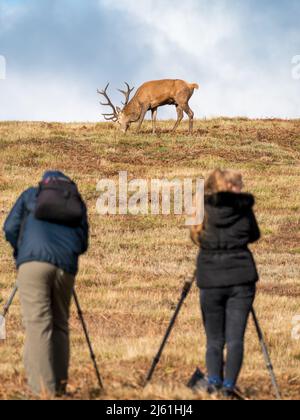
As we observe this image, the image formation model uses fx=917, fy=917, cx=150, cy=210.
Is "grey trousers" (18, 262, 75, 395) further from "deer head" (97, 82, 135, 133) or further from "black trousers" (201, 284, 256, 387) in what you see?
"deer head" (97, 82, 135, 133)

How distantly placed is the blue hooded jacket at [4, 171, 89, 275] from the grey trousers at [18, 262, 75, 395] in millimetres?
75

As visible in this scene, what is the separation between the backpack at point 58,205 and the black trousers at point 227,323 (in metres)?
1.27

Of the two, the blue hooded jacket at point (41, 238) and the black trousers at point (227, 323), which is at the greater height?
the blue hooded jacket at point (41, 238)

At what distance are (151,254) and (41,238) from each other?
13.2 metres

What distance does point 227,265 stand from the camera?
25.3 feet

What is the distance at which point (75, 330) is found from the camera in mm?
12531

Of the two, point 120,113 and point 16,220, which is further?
point 120,113

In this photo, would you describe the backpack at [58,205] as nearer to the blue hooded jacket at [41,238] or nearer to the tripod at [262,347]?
the blue hooded jacket at [41,238]

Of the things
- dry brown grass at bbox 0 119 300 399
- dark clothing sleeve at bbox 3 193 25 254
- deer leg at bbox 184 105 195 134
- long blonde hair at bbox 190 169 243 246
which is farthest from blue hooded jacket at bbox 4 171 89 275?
deer leg at bbox 184 105 195 134

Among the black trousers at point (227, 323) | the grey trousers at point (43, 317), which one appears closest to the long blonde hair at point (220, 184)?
the black trousers at point (227, 323)

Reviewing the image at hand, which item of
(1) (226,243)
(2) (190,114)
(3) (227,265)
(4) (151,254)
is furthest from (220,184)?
(2) (190,114)

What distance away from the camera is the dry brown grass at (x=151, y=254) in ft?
31.9

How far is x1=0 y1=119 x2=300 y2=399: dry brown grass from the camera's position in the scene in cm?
971

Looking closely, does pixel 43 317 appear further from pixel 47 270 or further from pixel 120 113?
pixel 120 113
